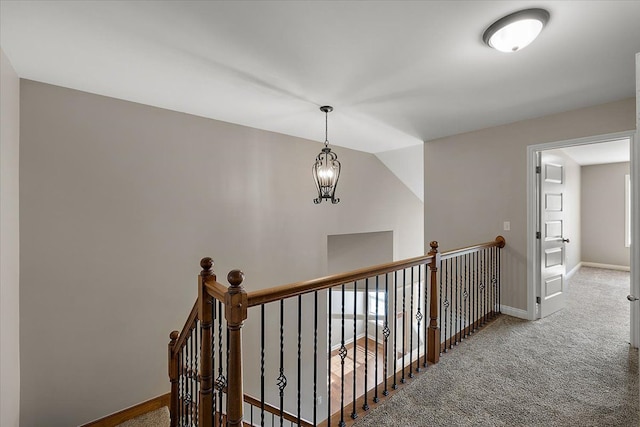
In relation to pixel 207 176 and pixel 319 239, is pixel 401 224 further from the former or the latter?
pixel 207 176

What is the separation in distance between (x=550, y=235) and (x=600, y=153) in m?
2.88

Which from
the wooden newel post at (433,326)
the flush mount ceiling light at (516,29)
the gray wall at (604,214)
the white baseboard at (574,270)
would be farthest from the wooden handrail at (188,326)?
the gray wall at (604,214)

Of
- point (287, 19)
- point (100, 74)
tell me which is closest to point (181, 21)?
point (287, 19)

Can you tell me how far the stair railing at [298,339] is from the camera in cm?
142

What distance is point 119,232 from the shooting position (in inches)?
106

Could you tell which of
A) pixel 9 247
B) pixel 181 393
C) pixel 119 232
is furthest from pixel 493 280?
pixel 9 247

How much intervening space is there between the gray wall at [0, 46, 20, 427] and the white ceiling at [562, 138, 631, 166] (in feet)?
20.1

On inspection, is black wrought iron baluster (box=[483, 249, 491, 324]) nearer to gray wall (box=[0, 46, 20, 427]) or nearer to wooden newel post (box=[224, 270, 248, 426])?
wooden newel post (box=[224, 270, 248, 426])

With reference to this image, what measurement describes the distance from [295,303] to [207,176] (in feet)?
6.88

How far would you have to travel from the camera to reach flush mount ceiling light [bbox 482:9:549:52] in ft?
5.10

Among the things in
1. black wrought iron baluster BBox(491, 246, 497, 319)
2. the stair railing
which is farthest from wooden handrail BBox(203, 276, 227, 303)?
black wrought iron baluster BBox(491, 246, 497, 319)

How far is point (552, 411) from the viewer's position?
Result: 1854mm

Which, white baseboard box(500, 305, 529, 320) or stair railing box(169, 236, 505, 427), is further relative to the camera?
white baseboard box(500, 305, 529, 320)

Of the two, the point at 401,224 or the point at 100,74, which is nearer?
the point at 100,74
